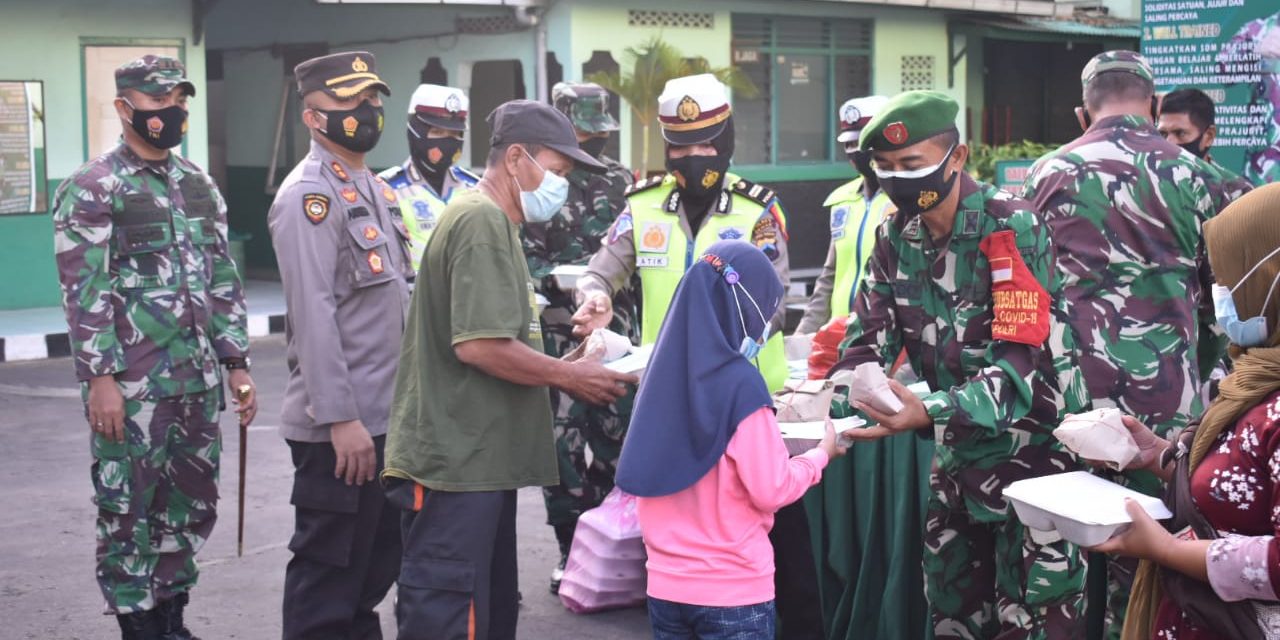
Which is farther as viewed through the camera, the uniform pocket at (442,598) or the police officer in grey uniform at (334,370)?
the police officer in grey uniform at (334,370)

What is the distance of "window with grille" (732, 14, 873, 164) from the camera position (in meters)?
18.1

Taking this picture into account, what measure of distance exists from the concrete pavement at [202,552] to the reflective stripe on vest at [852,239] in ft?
5.07

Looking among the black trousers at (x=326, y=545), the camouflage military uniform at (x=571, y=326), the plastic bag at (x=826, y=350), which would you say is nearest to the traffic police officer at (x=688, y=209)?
the plastic bag at (x=826, y=350)

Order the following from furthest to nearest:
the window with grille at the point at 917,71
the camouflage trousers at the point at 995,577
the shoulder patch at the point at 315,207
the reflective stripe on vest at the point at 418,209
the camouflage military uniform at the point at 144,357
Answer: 1. the window with grille at the point at 917,71
2. the reflective stripe on vest at the point at 418,209
3. the camouflage military uniform at the point at 144,357
4. the shoulder patch at the point at 315,207
5. the camouflage trousers at the point at 995,577

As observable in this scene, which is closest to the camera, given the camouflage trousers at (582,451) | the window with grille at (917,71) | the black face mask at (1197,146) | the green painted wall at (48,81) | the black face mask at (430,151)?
the camouflage trousers at (582,451)

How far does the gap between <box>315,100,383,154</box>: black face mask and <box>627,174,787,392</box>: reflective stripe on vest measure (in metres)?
1.07

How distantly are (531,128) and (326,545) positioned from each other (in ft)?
4.72

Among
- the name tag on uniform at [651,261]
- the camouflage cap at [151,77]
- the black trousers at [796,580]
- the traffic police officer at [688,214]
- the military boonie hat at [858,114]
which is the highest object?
the camouflage cap at [151,77]

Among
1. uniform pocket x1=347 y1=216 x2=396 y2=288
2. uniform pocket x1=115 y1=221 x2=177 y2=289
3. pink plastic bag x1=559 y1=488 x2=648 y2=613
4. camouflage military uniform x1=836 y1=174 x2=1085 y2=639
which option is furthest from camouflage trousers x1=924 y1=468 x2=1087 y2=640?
uniform pocket x1=115 y1=221 x2=177 y2=289

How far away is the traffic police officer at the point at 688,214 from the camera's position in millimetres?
5359

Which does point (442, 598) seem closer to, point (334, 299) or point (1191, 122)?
point (334, 299)

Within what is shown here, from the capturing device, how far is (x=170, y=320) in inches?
208

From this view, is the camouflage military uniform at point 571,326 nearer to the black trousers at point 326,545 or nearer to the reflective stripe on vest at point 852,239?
the reflective stripe on vest at point 852,239

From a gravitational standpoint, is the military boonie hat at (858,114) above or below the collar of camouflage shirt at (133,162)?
above
